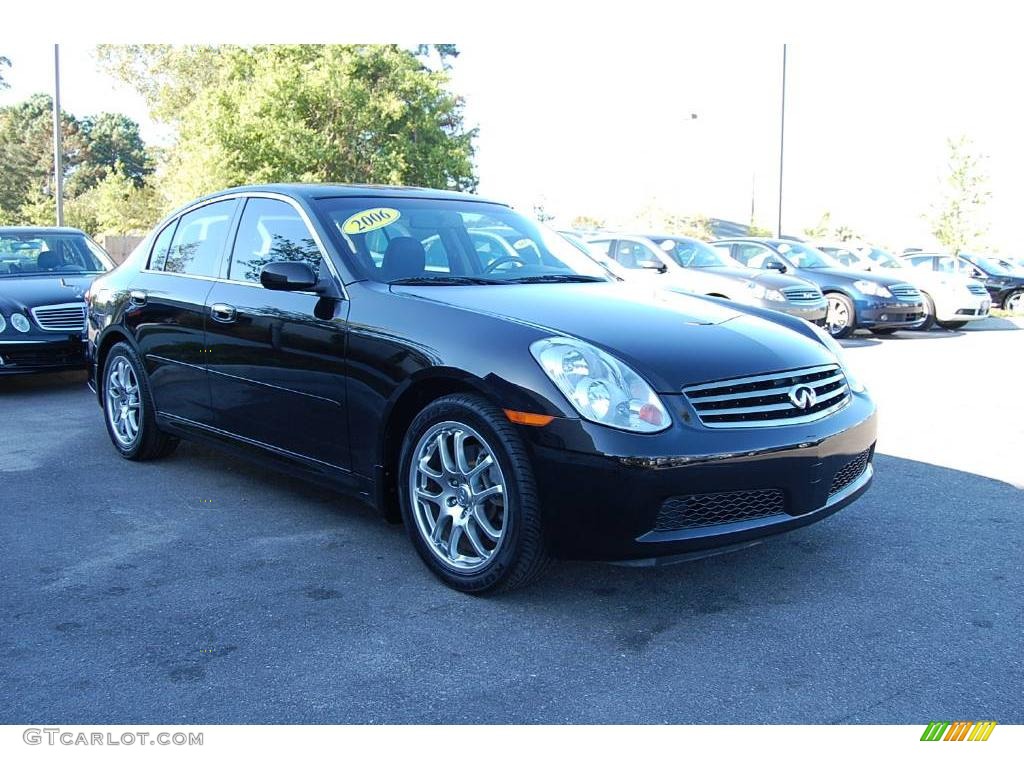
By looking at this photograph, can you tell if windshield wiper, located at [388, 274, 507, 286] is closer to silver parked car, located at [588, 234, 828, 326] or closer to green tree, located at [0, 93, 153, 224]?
silver parked car, located at [588, 234, 828, 326]

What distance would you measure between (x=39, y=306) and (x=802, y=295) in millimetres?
9428

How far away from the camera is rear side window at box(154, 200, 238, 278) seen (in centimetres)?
525

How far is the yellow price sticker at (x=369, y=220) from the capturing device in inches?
180

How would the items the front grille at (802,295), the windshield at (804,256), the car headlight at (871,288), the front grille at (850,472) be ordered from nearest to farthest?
1. the front grille at (850,472)
2. the front grille at (802,295)
3. the car headlight at (871,288)
4. the windshield at (804,256)

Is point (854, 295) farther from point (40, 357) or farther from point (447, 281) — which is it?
point (447, 281)

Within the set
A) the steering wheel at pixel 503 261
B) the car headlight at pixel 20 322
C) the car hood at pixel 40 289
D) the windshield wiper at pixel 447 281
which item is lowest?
the car headlight at pixel 20 322

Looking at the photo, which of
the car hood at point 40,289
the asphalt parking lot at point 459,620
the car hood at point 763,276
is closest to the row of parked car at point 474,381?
the asphalt parking lot at point 459,620

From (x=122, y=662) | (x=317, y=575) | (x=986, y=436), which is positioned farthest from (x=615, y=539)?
(x=986, y=436)

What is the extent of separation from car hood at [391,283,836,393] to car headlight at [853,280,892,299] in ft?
37.2

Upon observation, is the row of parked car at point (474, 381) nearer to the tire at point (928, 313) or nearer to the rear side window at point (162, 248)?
the rear side window at point (162, 248)

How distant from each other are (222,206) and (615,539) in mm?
3071

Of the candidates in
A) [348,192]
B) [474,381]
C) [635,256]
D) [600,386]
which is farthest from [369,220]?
[635,256]

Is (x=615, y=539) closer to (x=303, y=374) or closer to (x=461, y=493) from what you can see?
(x=461, y=493)

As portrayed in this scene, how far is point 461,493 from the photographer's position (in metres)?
3.79
